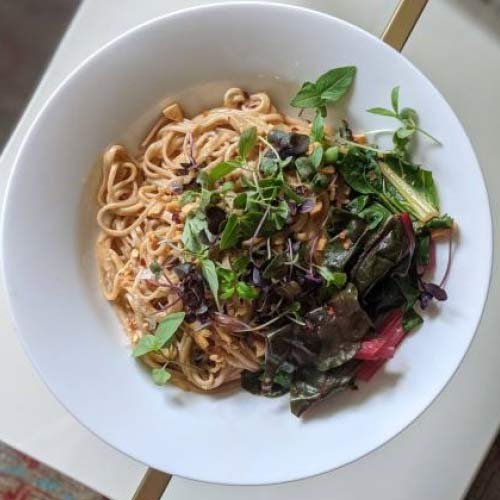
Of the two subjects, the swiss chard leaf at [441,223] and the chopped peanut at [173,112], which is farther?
the chopped peanut at [173,112]

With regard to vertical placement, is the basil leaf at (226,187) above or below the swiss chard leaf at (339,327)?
above

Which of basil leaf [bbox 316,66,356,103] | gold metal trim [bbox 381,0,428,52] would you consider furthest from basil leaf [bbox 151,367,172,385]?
gold metal trim [bbox 381,0,428,52]

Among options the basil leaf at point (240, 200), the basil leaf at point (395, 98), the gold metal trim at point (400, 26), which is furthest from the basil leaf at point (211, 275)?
the gold metal trim at point (400, 26)

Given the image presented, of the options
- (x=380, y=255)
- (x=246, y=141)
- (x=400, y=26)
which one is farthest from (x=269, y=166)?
(x=400, y=26)

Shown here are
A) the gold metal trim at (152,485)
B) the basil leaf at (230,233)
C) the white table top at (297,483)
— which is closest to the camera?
the basil leaf at (230,233)

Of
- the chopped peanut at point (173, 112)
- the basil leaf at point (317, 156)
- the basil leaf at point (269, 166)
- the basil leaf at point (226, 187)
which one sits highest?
the basil leaf at point (317, 156)

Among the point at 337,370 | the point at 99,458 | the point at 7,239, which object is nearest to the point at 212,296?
the point at 337,370

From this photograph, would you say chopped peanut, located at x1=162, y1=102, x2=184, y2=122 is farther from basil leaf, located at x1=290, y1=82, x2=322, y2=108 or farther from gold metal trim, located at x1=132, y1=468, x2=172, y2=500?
gold metal trim, located at x1=132, y1=468, x2=172, y2=500

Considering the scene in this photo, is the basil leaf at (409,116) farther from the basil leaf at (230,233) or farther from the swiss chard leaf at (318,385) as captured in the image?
the swiss chard leaf at (318,385)
